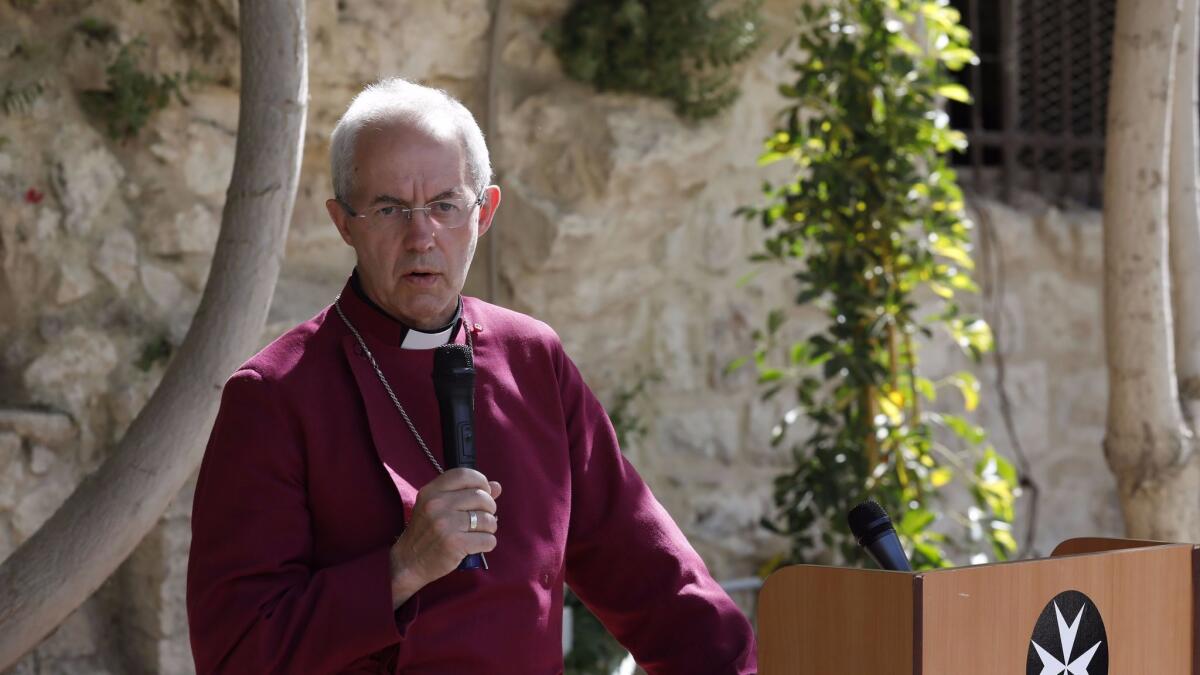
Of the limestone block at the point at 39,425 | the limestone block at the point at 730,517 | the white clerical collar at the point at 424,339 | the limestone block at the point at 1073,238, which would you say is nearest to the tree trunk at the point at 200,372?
the limestone block at the point at 39,425

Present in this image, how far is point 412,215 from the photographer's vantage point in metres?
2.07

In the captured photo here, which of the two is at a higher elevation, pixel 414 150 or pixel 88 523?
pixel 414 150

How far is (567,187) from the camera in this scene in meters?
Answer: 4.42

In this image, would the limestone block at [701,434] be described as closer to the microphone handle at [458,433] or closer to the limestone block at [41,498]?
the limestone block at [41,498]

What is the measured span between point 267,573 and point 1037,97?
15.7 ft

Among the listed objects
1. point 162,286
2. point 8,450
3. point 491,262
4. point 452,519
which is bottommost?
point 8,450

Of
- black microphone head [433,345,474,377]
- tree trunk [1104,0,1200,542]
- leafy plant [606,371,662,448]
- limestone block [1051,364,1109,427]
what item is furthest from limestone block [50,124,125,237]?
limestone block [1051,364,1109,427]

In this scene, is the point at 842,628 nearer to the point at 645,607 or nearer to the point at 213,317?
the point at 645,607

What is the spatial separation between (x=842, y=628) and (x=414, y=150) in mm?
863

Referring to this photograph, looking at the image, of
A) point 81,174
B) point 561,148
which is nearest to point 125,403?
point 81,174

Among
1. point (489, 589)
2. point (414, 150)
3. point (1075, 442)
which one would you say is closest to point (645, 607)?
point (489, 589)

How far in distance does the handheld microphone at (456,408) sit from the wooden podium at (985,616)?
42 centimetres

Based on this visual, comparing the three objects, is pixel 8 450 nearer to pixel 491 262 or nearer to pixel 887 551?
pixel 491 262

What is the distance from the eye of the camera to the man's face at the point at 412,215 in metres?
2.07
